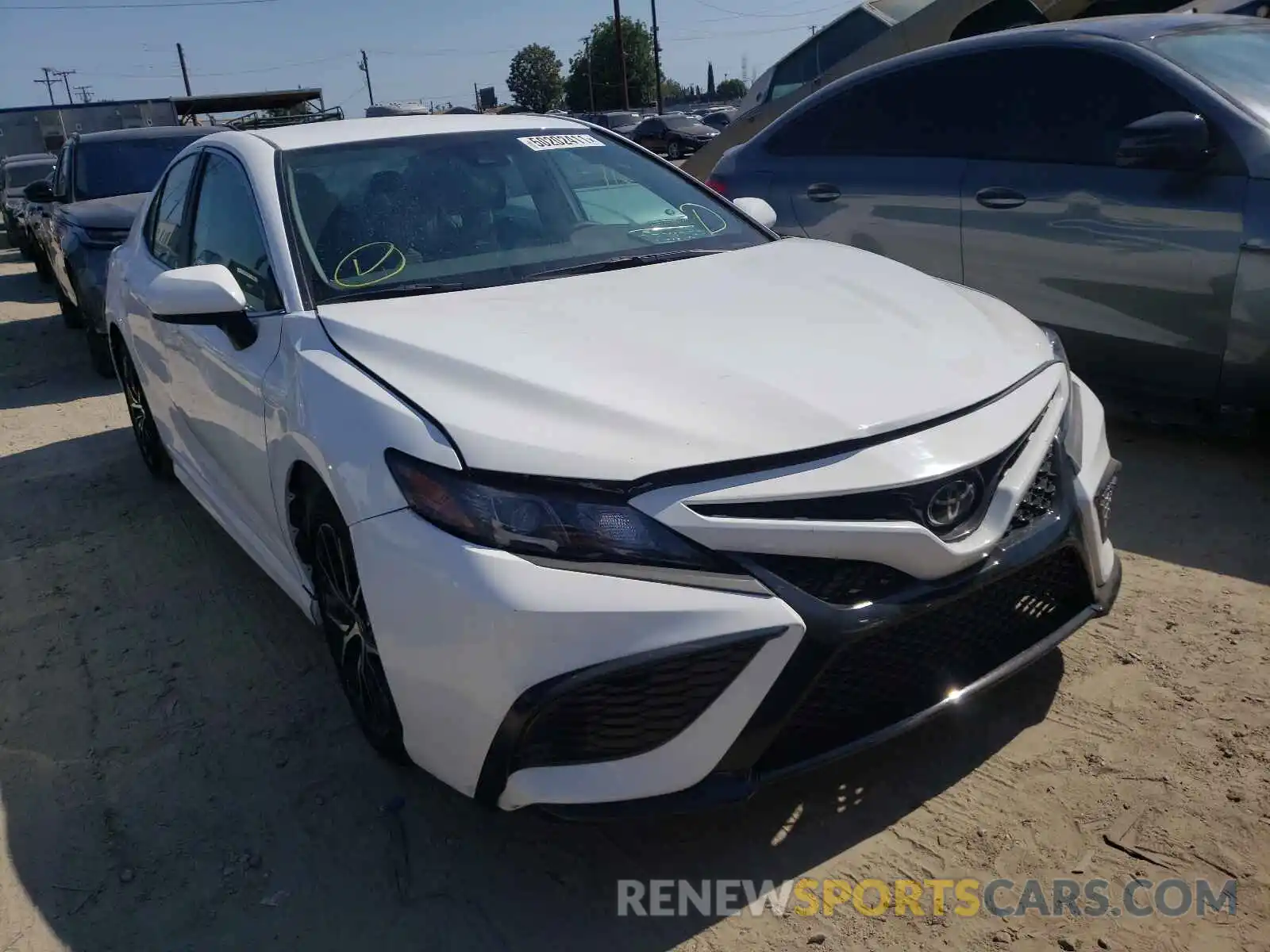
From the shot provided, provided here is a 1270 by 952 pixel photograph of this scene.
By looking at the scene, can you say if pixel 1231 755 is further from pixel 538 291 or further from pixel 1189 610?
pixel 538 291

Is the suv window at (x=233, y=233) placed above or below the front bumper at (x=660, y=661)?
above

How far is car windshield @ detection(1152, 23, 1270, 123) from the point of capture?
3.93 m

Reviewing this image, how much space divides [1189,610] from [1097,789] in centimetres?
95

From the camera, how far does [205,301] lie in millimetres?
2822

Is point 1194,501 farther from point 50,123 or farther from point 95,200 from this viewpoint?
point 50,123

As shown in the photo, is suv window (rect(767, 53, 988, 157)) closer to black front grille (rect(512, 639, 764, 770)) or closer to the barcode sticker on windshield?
the barcode sticker on windshield

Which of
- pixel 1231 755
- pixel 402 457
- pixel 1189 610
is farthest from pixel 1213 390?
pixel 402 457

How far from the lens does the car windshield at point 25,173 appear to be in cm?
1758

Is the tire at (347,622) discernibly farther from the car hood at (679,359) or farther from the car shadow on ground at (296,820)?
the car hood at (679,359)

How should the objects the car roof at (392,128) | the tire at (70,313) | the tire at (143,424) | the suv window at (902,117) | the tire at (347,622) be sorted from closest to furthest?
1. the tire at (347,622)
2. the car roof at (392,128)
3. the suv window at (902,117)
4. the tire at (143,424)
5. the tire at (70,313)

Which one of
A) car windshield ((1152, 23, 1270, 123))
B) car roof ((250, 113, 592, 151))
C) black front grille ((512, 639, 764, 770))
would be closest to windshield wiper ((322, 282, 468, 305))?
car roof ((250, 113, 592, 151))

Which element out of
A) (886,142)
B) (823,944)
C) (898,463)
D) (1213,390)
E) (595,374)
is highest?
(886,142)

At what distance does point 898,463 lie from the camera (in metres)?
2.02

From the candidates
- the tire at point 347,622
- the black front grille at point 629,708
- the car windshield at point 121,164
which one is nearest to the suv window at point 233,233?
the tire at point 347,622
